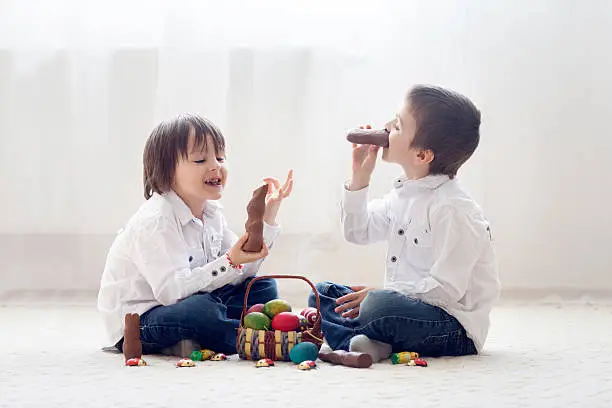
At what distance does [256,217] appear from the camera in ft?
5.15

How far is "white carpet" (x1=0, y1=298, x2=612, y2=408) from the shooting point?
4.08ft

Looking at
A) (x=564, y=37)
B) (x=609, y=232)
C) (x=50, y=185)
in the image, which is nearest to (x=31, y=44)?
(x=50, y=185)

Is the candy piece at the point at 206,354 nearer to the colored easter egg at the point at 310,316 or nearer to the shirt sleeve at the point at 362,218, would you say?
the colored easter egg at the point at 310,316

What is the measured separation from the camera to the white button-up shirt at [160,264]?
1.61 m

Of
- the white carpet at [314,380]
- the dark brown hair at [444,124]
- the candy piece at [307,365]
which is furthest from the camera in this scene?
the dark brown hair at [444,124]

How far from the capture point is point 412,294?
1.62 meters

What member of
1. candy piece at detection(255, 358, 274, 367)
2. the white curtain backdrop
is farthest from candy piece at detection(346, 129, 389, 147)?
the white curtain backdrop

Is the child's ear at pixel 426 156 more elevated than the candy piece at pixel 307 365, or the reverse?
the child's ear at pixel 426 156

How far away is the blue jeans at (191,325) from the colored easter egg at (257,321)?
6 centimetres

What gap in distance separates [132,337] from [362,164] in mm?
529

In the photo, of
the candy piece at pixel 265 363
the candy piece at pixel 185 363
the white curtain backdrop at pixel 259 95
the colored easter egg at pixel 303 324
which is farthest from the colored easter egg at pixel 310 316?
the white curtain backdrop at pixel 259 95

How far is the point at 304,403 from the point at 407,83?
4.45ft

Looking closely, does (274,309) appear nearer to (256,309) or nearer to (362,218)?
(256,309)

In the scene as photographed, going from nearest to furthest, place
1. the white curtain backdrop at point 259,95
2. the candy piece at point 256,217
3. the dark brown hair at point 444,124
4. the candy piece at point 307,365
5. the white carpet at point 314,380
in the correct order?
the white carpet at point 314,380, the candy piece at point 307,365, the candy piece at point 256,217, the dark brown hair at point 444,124, the white curtain backdrop at point 259,95
